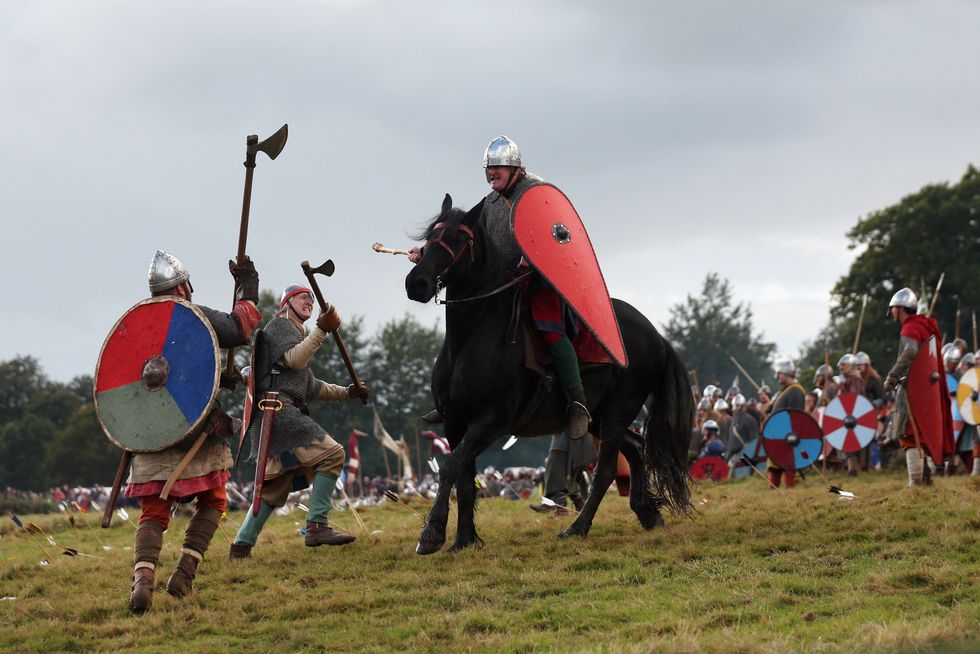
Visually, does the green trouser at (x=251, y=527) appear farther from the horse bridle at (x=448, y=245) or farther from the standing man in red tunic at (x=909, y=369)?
the standing man in red tunic at (x=909, y=369)

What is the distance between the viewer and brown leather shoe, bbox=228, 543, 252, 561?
30.9 feet

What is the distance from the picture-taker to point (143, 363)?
25.2 feet

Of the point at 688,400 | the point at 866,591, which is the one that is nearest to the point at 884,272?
the point at 688,400

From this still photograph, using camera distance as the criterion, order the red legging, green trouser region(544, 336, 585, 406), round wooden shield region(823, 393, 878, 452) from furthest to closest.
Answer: round wooden shield region(823, 393, 878, 452), green trouser region(544, 336, 585, 406), the red legging

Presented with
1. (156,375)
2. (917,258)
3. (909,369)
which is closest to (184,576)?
(156,375)

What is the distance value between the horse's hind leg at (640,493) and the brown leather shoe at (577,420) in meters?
1.09

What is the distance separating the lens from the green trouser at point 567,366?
9.09 metres

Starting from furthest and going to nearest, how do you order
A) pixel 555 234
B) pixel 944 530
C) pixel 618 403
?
pixel 618 403 < pixel 555 234 < pixel 944 530

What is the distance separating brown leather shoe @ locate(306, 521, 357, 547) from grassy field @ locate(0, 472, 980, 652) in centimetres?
11

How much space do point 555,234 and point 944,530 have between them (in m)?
3.26

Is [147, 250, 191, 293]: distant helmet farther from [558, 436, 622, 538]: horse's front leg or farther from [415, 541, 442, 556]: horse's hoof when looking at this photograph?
[558, 436, 622, 538]: horse's front leg

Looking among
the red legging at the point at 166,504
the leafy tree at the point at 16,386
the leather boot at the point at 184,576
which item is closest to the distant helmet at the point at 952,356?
the red legging at the point at 166,504

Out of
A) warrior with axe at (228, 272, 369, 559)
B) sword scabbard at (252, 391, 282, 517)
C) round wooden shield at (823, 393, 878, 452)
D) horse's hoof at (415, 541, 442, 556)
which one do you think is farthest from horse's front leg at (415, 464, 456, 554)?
round wooden shield at (823, 393, 878, 452)

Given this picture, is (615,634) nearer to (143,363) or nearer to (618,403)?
(143,363)
